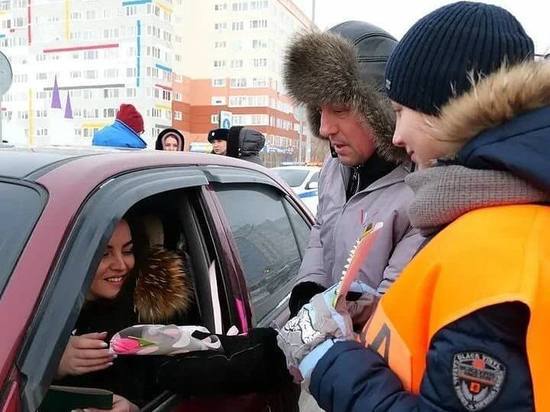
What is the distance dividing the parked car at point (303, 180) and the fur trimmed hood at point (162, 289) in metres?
8.91

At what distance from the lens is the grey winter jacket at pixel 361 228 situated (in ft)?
5.63

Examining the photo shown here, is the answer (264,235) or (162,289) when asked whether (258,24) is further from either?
(162,289)

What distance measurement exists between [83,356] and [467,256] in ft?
3.52

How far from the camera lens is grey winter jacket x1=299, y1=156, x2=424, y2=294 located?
172 centimetres

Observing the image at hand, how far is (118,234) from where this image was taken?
6.18 ft

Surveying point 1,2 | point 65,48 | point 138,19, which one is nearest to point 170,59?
point 138,19

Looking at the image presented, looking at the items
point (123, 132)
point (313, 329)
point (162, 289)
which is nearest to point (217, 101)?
point (123, 132)

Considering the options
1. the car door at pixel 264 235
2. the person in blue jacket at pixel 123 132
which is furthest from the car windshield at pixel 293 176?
the car door at pixel 264 235

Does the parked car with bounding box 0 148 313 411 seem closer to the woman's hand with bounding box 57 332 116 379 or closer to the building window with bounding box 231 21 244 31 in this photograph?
the woman's hand with bounding box 57 332 116 379

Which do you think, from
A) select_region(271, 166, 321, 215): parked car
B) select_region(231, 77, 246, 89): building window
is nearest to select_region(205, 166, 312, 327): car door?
select_region(271, 166, 321, 215): parked car

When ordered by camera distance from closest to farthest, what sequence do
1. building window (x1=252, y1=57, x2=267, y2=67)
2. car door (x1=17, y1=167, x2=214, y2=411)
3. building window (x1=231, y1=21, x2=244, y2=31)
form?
1. car door (x1=17, y1=167, x2=214, y2=411)
2. building window (x1=252, y1=57, x2=267, y2=67)
3. building window (x1=231, y1=21, x2=244, y2=31)

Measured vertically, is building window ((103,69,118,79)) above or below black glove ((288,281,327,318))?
above

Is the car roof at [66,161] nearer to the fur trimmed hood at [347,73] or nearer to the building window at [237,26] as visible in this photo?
the fur trimmed hood at [347,73]

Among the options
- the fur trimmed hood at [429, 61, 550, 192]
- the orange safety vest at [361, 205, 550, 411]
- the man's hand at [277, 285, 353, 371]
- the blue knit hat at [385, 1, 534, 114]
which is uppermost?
the blue knit hat at [385, 1, 534, 114]
